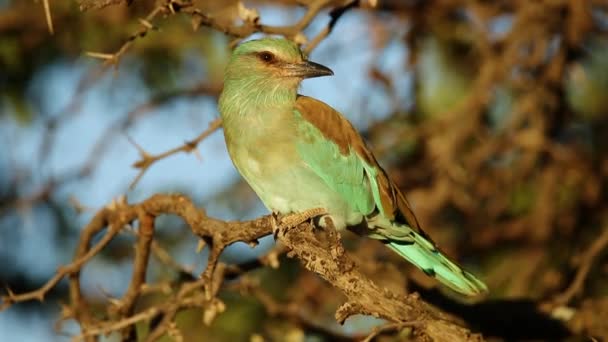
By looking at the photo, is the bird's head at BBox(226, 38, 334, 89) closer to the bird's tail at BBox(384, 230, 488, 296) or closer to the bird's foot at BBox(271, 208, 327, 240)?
the bird's foot at BBox(271, 208, 327, 240)

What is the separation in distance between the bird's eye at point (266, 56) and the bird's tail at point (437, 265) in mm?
787

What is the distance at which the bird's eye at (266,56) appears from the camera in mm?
3369

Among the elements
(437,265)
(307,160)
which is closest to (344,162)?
(307,160)

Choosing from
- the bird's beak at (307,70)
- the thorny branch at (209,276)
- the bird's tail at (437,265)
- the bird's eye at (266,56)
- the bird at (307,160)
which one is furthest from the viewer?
the bird's eye at (266,56)

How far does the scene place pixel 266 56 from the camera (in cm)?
338

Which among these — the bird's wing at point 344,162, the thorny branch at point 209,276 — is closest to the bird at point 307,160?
the bird's wing at point 344,162

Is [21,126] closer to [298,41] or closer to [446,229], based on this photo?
[298,41]

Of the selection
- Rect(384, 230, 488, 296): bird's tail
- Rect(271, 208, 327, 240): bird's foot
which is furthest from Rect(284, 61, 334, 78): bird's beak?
Rect(384, 230, 488, 296): bird's tail

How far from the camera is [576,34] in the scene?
13.3 ft

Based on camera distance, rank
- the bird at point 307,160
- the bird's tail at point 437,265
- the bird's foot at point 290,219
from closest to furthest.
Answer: the bird's foot at point 290,219
the bird at point 307,160
the bird's tail at point 437,265

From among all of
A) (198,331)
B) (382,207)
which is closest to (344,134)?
(382,207)

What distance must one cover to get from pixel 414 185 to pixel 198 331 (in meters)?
1.21

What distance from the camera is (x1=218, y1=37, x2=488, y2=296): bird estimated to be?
3.05m

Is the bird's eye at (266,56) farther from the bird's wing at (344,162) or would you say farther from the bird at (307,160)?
the bird's wing at (344,162)
